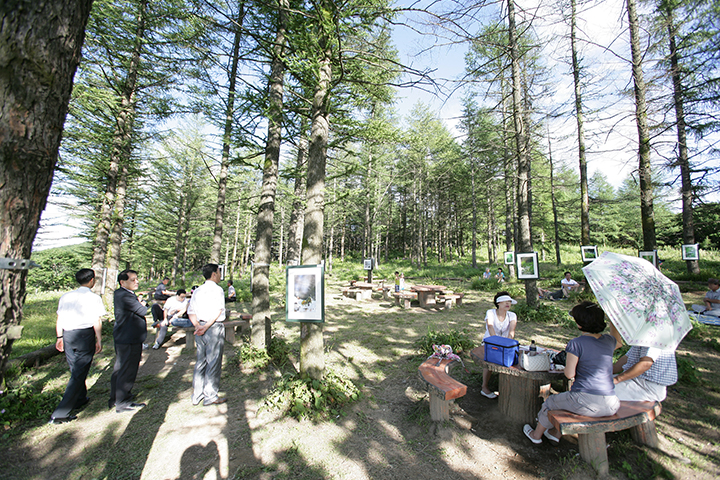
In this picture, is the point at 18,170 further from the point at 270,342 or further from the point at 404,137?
the point at 404,137

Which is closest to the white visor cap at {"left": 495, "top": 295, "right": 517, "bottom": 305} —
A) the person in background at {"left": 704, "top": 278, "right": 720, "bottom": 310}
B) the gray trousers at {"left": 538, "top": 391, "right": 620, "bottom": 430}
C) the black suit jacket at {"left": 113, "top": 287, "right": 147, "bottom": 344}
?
the gray trousers at {"left": 538, "top": 391, "right": 620, "bottom": 430}

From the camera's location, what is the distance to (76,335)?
12.5ft

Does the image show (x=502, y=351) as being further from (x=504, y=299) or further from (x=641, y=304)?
(x=641, y=304)

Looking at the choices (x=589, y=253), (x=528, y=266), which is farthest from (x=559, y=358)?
(x=589, y=253)

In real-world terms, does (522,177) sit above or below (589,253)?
above

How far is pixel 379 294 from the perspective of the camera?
14.2 m

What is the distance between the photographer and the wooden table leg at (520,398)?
3.46 meters

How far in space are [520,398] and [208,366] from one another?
171 inches

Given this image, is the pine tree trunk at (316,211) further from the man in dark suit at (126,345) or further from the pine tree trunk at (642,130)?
the pine tree trunk at (642,130)

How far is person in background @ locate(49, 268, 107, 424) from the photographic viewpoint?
3762 millimetres

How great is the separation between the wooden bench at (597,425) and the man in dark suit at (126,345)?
209 inches

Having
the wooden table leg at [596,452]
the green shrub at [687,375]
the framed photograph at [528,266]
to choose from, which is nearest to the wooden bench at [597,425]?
the wooden table leg at [596,452]

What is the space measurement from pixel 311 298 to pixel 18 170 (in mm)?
3009

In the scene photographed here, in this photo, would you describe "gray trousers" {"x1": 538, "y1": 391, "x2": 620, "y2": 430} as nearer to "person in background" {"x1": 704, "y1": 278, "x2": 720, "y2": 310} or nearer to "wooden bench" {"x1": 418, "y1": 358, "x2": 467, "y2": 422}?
"wooden bench" {"x1": 418, "y1": 358, "x2": 467, "y2": 422}
